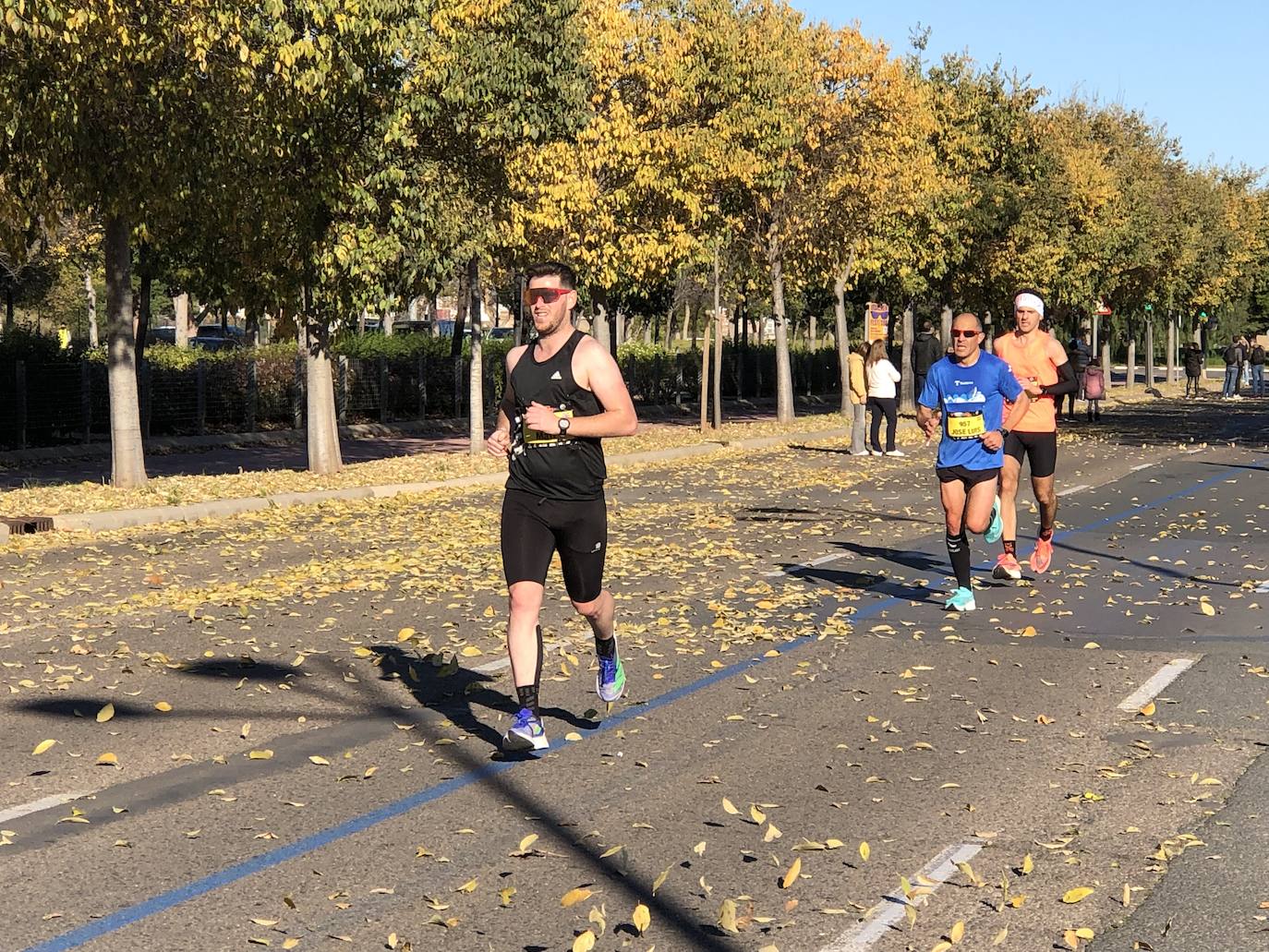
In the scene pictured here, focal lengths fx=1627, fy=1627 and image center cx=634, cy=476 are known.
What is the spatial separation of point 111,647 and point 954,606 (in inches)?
207

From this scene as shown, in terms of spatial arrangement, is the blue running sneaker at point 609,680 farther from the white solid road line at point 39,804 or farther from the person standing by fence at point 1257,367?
the person standing by fence at point 1257,367

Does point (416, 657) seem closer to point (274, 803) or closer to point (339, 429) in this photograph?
point (274, 803)

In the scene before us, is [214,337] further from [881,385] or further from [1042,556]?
[1042,556]

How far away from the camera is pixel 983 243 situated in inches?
1687

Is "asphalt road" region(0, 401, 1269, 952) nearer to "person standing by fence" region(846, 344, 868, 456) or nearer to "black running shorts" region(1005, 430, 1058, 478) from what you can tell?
"black running shorts" region(1005, 430, 1058, 478)

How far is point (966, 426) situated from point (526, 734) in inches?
198

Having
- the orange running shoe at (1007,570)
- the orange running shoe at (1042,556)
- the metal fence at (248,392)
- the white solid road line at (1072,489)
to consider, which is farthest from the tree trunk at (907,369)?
the orange running shoe at (1007,570)

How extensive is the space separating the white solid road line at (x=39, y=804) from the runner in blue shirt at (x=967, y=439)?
6076mm

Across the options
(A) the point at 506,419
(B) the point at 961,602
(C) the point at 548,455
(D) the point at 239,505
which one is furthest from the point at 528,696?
(D) the point at 239,505

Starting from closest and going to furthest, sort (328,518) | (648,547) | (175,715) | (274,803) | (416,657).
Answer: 1. (274,803)
2. (175,715)
3. (416,657)
4. (648,547)
5. (328,518)

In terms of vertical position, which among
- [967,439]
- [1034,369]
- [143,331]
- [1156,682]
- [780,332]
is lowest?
[1156,682]

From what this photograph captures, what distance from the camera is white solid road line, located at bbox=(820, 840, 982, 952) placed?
4719mm

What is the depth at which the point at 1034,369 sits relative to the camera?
12180mm

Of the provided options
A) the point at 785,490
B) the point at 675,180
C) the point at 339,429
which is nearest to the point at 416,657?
the point at 785,490
